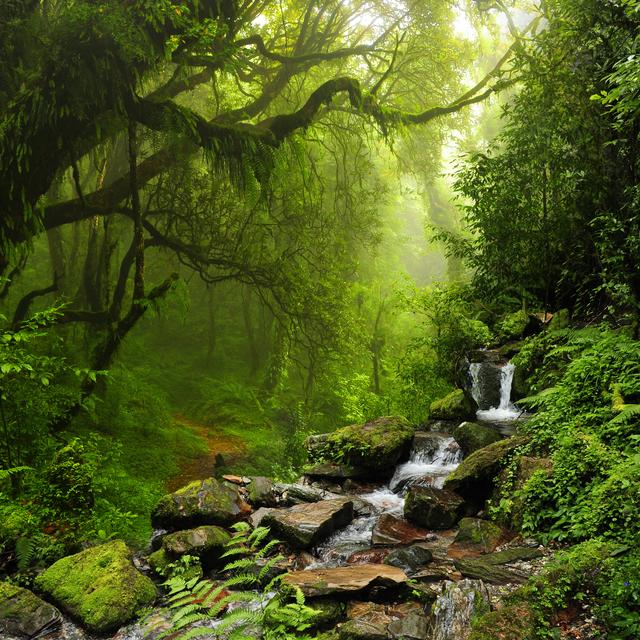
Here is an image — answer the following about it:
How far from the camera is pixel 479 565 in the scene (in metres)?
4.64

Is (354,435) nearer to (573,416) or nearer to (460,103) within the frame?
(573,416)

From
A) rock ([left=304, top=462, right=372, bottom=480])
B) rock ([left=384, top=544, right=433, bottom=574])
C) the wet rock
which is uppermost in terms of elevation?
rock ([left=384, top=544, right=433, bottom=574])

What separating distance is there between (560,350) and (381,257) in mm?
18376

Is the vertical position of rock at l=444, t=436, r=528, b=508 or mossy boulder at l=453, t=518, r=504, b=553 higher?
rock at l=444, t=436, r=528, b=508

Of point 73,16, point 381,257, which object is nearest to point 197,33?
point 73,16

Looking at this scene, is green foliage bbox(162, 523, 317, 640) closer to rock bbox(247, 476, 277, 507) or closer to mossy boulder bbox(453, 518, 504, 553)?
rock bbox(247, 476, 277, 507)

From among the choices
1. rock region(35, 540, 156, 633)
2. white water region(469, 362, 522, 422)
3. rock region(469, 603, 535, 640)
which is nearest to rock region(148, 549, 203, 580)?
rock region(35, 540, 156, 633)

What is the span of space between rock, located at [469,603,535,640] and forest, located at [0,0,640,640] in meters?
0.02

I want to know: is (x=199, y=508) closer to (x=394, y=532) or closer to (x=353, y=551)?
(x=353, y=551)

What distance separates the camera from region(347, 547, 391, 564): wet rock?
5.49 metres

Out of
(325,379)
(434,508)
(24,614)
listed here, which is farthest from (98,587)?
(325,379)

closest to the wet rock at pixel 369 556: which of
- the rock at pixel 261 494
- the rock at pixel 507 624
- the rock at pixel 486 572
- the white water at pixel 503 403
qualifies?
the rock at pixel 486 572

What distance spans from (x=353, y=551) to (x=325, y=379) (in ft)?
23.8

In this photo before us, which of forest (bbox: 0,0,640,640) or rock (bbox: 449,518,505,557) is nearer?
forest (bbox: 0,0,640,640)
